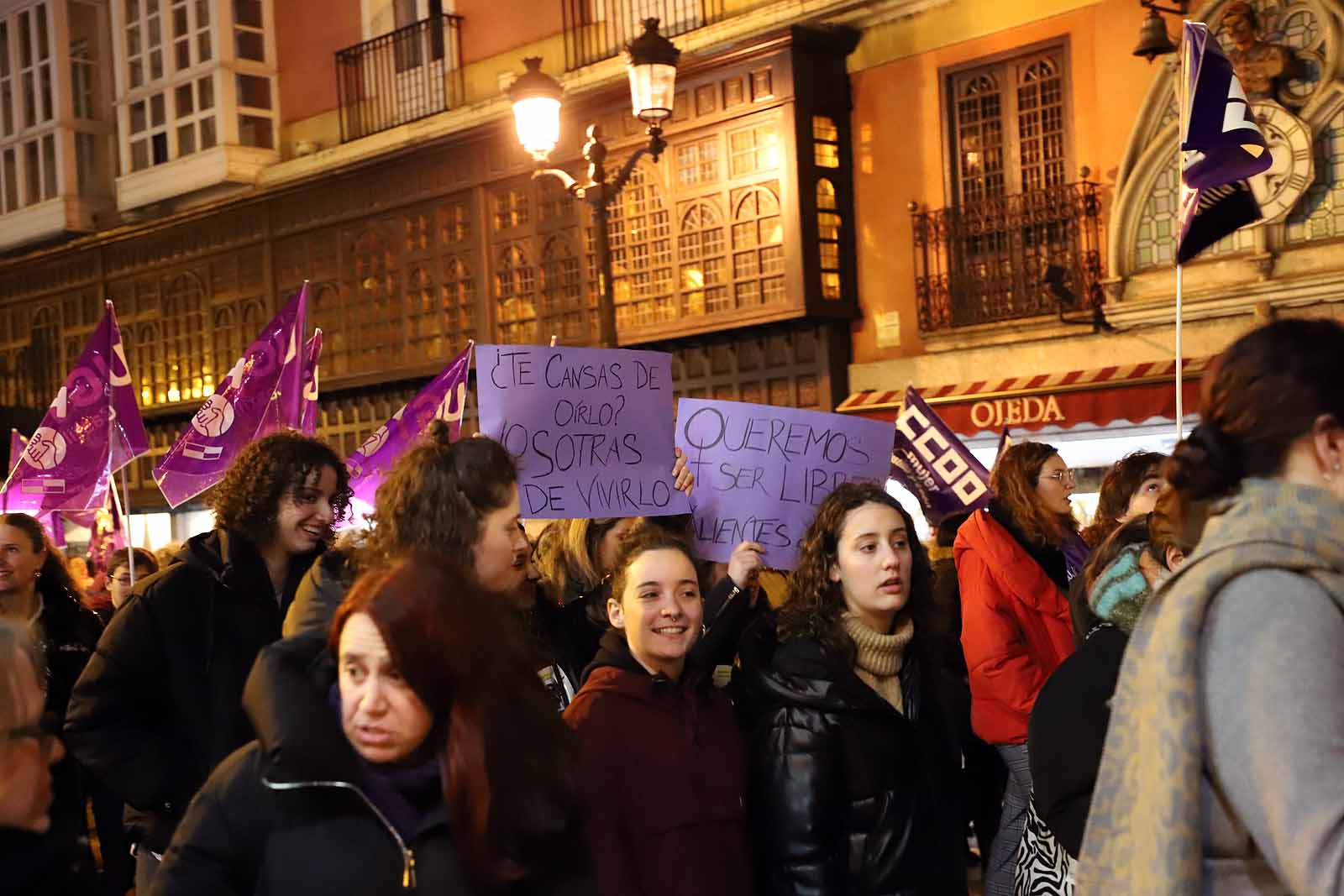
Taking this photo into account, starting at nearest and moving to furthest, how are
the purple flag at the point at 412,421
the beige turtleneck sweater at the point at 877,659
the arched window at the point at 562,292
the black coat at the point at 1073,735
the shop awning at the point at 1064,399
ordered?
the black coat at the point at 1073,735 → the beige turtleneck sweater at the point at 877,659 → the purple flag at the point at 412,421 → the shop awning at the point at 1064,399 → the arched window at the point at 562,292

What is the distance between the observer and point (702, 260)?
14875 millimetres

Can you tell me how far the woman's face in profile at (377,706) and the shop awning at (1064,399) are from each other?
33.8 ft

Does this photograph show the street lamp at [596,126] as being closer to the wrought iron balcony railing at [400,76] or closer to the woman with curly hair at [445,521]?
the woman with curly hair at [445,521]

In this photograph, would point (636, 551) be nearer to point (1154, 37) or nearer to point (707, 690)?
point (707, 690)

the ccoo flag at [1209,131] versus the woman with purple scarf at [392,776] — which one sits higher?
the ccoo flag at [1209,131]

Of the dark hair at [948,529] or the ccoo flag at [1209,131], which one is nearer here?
the ccoo flag at [1209,131]

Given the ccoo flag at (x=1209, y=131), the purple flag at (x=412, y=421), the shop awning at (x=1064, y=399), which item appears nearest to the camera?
the ccoo flag at (x=1209, y=131)

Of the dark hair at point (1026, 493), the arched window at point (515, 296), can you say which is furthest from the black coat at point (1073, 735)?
the arched window at point (515, 296)

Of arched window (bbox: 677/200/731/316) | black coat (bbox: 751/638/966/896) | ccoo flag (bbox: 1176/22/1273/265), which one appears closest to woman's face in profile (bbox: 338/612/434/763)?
black coat (bbox: 751/638/966/896)

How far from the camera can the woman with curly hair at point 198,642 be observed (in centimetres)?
436

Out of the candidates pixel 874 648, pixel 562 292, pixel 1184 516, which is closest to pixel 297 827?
pixel 1184 516

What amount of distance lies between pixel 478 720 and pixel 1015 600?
150 inches

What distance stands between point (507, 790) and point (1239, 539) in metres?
1.17

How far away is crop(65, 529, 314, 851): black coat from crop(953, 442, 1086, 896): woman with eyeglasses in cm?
261
